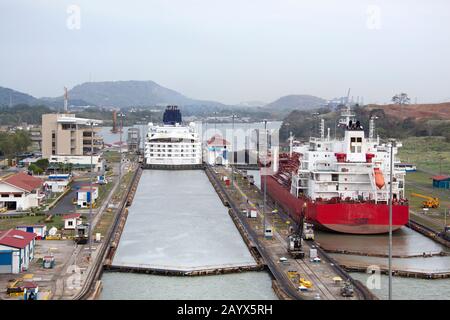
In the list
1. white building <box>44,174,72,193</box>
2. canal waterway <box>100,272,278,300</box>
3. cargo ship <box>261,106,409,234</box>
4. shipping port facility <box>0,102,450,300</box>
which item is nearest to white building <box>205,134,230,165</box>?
shipping port facility <box>0,102,450,300</box>

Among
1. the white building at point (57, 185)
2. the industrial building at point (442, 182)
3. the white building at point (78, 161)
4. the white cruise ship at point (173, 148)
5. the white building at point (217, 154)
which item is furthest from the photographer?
the white building at point (217, 154)

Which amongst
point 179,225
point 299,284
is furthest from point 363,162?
point 299,284

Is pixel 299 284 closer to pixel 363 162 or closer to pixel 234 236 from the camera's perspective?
pixel 234 236

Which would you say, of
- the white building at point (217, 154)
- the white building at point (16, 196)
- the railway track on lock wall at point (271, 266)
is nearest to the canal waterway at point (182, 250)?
the railway track on lock wall at point (271, 266)

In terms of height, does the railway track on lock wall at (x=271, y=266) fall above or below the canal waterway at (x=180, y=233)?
above

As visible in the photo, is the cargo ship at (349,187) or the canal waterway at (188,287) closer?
the canal waterway at (188,287)

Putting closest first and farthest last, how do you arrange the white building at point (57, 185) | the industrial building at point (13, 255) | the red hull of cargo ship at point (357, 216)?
1. the industrial building at point (13, 255)
2. the red hull of cargo ship at point (357, 216)
3. the white building at point (57, 185)

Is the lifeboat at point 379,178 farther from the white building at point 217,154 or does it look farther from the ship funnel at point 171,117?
the ship funnel at point 171,117

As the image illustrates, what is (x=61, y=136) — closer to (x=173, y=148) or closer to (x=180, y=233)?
(x=173, y=148)
